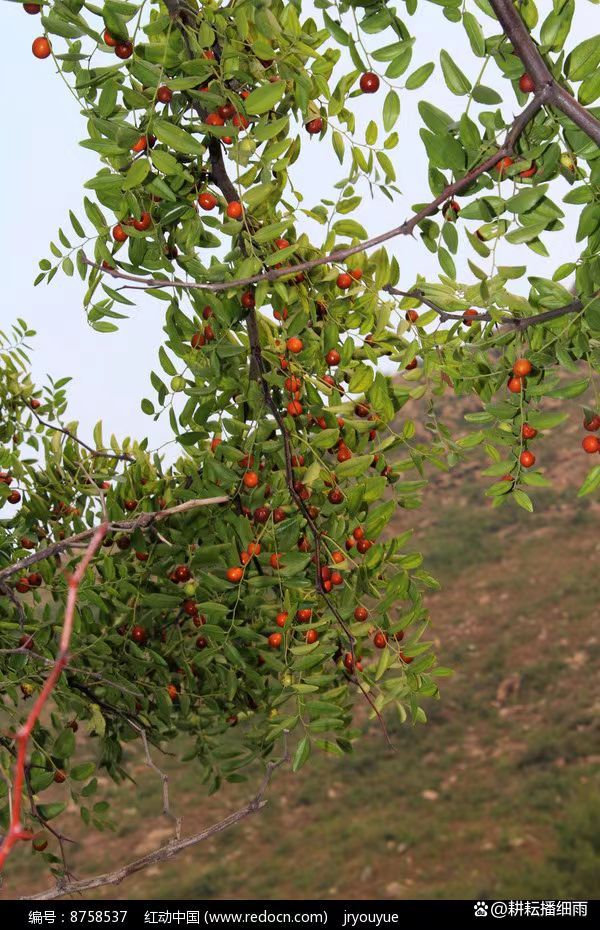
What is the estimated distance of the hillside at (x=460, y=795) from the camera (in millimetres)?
6227

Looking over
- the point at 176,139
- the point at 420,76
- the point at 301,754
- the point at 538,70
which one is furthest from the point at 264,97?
the point at 301,754

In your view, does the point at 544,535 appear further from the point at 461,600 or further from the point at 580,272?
the point at 580,272

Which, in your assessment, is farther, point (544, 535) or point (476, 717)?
point (544, 535)

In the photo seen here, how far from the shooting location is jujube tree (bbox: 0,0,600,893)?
169 cm

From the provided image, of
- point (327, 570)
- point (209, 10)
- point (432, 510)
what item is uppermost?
point (432, 510)

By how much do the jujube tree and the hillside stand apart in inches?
165

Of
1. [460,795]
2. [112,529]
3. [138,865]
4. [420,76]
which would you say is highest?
[460,795]

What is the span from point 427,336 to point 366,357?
184 millimetres

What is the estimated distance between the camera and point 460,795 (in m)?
7.25

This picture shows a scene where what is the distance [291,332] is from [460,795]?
606 centimetres

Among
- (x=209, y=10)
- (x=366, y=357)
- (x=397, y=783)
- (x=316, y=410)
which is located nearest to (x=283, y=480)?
(x=316, y=410)

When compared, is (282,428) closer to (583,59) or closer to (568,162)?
(568,162)

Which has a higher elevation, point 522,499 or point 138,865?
point 522,499

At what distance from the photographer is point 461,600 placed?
419 inches
